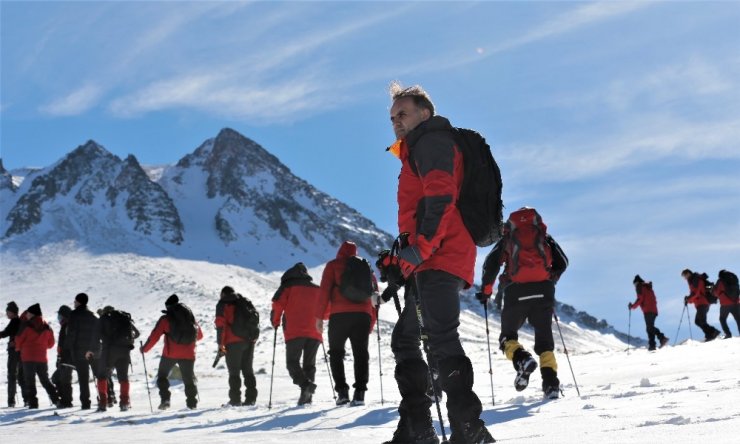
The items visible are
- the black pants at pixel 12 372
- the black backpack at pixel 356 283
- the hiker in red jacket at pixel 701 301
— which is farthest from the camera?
the hiker in red jacket at pixel 701 301

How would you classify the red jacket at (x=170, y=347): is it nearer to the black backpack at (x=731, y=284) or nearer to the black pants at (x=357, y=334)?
the black pants at (x=357, y=334)

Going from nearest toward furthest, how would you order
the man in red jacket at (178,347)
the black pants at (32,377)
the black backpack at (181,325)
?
the man in red jacket at (178,347) → the black backpack at (181,325) → the black pants at (32,377)

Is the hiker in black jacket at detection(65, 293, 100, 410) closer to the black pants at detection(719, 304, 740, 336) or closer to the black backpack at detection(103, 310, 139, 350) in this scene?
the black backpack at detection(103, 310, 139, 350)

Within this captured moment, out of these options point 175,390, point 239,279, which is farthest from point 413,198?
point 239,279

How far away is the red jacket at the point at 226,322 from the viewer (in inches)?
501

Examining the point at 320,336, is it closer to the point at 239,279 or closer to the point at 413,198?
the point at 413,198

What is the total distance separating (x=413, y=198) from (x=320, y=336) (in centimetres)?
713

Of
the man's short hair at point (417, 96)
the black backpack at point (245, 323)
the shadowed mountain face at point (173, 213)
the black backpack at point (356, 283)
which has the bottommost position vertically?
the black backpack at point (245, 323)

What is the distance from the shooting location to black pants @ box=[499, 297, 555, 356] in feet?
27.5

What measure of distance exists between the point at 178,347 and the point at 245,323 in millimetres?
1290

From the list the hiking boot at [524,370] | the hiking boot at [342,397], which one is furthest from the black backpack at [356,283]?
the hiking boot at [524,370]

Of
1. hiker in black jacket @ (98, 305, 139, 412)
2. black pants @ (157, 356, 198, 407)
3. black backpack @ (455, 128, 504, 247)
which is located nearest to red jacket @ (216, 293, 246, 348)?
black pants @ (157, 356, 198, 407)

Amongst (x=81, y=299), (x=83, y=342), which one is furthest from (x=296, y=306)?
(x=83, y=342)

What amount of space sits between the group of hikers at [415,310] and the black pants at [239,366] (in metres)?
0.02
